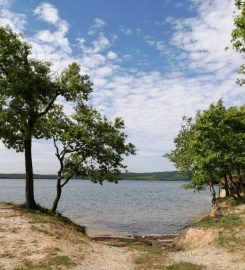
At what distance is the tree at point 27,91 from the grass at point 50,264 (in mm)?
18568

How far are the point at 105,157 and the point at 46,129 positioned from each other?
23.3 ft

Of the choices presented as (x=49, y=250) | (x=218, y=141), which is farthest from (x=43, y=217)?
(x=218, y=141)

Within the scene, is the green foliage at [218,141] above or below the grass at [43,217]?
above

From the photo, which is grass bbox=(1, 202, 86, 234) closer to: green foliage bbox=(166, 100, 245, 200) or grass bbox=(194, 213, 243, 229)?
grass bbox=(194, 213, 243, 229)

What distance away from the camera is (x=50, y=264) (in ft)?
71.2

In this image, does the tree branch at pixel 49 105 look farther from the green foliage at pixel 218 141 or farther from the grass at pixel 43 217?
the green foliage at pixel 218 141

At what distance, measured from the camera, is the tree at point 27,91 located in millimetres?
38781

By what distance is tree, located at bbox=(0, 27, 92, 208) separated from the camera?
127 feet

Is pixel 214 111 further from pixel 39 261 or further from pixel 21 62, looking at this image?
pixel 39 261

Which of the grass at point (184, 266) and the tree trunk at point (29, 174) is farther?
the tree trunk at point (29, 174)

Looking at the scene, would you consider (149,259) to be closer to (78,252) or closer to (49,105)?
(78,252)

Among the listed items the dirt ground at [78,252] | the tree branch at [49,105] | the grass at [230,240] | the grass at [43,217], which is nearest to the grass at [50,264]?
the dirt ground at [78,252]

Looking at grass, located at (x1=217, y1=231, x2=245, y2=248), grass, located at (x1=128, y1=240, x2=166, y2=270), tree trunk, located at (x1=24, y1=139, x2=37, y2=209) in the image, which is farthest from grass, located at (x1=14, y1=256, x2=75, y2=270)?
tree trunk, located at (x1=24, y1=139, x2=37, y2=209)

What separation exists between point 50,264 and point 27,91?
2206 centimetres
